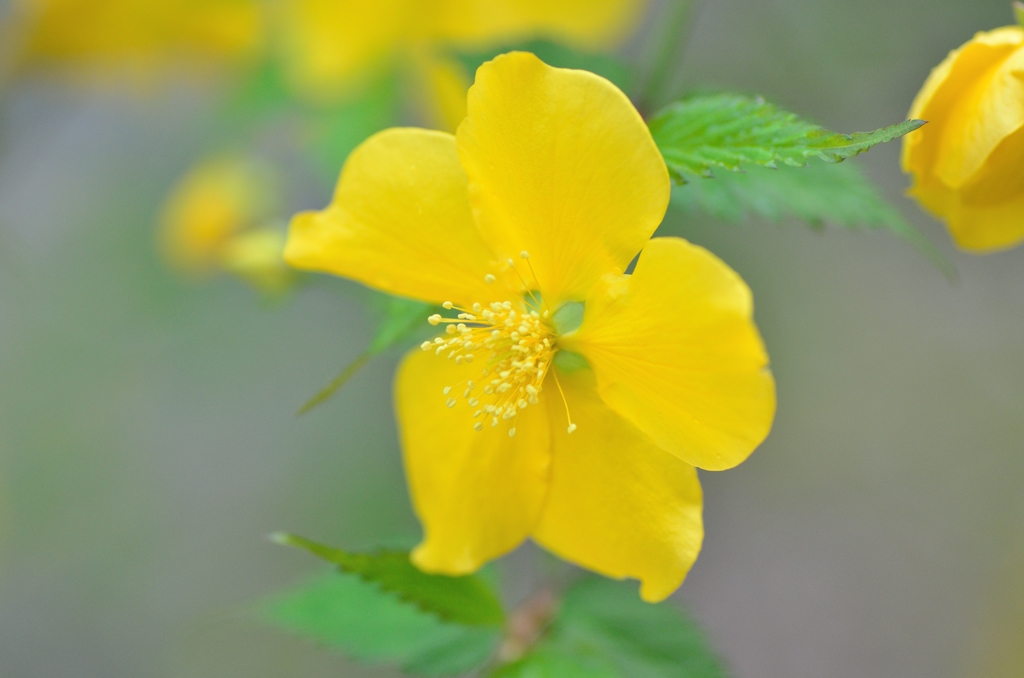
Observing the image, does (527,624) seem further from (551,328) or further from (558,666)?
(551,328)

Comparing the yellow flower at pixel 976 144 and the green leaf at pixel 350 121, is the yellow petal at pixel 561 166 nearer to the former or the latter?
the yellow flower at pixel 976 144

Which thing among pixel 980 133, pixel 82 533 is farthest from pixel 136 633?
pixel 980 133

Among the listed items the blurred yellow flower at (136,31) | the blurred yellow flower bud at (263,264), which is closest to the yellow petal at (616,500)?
the blurred yellow flower bud at (263,264)

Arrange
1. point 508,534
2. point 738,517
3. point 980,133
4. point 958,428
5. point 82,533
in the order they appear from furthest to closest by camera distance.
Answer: point 82,533, point 738,517, point 958,428, point 508,534, point 980,133

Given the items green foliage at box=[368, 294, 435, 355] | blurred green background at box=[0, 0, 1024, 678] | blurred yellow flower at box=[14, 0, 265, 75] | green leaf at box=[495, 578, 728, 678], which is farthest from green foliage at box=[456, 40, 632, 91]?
blurred green background at box=[0, 0, 1024, 678]

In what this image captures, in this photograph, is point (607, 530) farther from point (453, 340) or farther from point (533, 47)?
point (533, 47)

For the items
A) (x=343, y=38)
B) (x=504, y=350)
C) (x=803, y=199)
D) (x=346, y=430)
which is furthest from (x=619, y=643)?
(x=346, y=430)

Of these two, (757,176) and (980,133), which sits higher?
(980,133)
